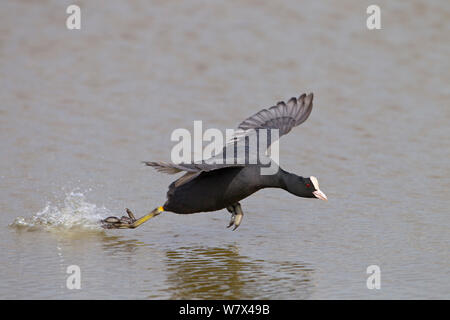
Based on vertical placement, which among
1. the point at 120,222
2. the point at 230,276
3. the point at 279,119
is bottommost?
the point at 230,276

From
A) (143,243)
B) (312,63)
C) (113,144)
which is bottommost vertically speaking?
(143,243)

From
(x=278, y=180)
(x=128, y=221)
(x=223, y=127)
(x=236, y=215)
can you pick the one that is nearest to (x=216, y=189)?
(x=236, y=215)

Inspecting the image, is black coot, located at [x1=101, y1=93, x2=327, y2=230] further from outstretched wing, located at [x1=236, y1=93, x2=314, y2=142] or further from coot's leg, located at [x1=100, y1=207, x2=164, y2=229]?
outstretched wing, located at [x1=236, y1=93, x2=314, y2=142]

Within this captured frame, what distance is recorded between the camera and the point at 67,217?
27.3 feet

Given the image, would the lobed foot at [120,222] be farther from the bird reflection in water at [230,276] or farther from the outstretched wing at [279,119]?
the outstretched wing at [279,119]

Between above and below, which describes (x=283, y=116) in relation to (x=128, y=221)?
above

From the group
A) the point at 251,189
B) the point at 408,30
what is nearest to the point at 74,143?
the point at 251,189

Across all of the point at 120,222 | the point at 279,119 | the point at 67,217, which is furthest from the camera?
the point at 279,119

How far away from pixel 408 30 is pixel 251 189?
6928 mm

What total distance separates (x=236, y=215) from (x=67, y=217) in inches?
66.2

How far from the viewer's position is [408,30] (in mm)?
13688

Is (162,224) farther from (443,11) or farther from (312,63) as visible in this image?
(443,11)

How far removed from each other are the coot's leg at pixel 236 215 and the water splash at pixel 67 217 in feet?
4.15

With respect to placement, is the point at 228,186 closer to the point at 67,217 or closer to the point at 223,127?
the point at 67,217
